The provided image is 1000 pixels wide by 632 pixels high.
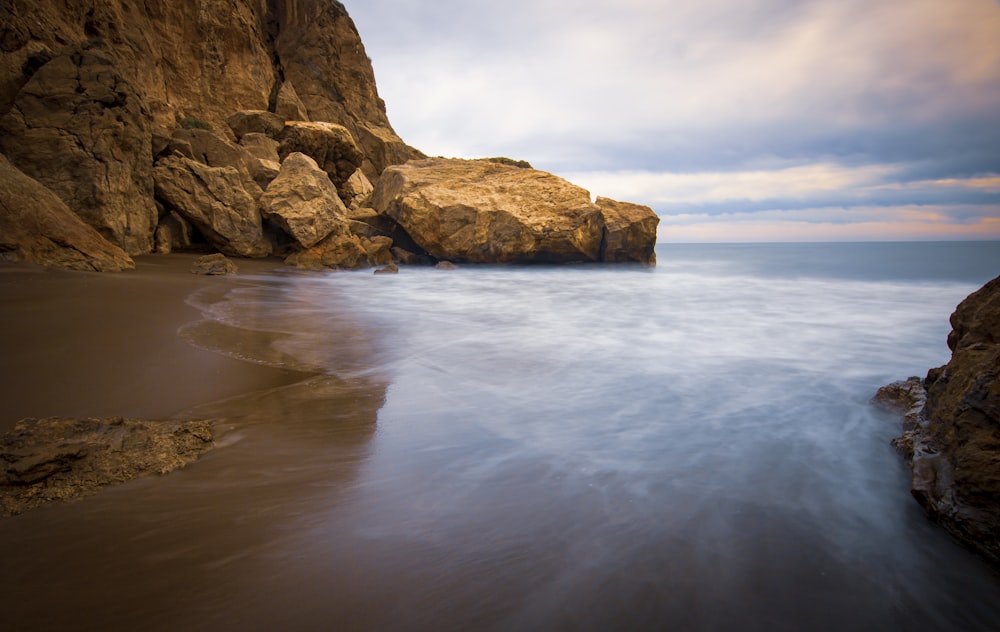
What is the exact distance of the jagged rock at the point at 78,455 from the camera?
181 centimetres

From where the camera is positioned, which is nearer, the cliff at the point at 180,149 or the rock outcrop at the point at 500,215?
the cliff at the point at 180,149

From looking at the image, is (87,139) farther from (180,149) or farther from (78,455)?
(78,455)

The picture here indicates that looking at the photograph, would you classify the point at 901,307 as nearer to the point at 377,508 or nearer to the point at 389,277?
the point at 389,277

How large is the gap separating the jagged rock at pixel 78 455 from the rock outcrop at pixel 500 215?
12.8 m

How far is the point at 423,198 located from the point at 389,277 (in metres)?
3.75

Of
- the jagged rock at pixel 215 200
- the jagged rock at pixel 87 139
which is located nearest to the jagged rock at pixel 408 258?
the jagged rock at pixel 215 200

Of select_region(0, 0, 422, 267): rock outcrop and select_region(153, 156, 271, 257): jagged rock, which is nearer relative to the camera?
select_region(0, 0, 422, 267): rock outcrop

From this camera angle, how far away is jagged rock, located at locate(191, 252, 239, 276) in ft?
27.8

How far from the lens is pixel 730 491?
2328 mm

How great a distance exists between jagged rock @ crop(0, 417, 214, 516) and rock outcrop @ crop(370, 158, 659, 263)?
1284cm

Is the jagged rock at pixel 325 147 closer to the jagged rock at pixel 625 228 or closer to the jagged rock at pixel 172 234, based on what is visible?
the jagged rock at pixel 172 234

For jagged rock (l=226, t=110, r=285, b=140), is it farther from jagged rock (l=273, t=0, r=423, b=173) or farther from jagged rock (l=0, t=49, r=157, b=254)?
jagged rock (l=0, t=49, r=157, b=254)

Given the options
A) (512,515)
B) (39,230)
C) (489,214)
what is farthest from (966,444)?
(489,214)

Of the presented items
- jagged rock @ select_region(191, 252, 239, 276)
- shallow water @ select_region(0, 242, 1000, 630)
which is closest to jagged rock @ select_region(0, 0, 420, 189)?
jagged rock @ select_region(191, 252, 239, 276)
